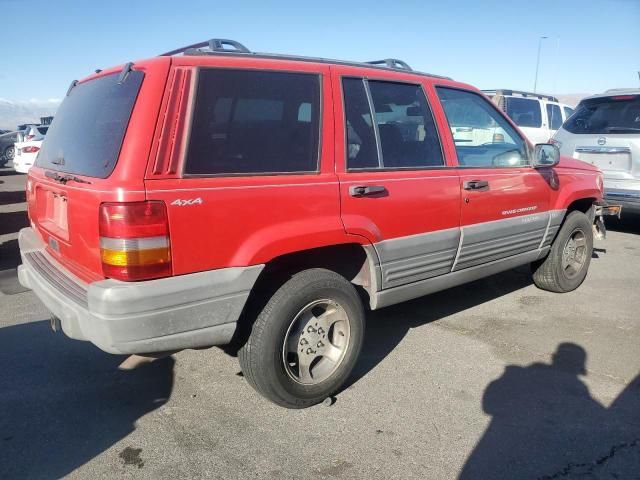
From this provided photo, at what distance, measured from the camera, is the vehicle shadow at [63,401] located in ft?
8.59

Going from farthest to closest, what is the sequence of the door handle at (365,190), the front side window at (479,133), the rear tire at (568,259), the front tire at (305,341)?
the rear tire at (568,259) → the front side window at (479,133) → the door handle at (365,190) → the front tire at (305,341)

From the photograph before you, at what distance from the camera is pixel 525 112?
12828 millimetres

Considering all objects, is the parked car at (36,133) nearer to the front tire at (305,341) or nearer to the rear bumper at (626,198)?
the rear bumper at (626,198)

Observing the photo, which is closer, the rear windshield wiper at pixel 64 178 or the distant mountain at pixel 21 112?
the rear windshield wiper at pixel 64 178

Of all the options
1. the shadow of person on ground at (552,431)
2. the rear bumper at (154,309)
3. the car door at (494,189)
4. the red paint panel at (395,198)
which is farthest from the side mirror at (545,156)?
the rear bumper at (154,309)

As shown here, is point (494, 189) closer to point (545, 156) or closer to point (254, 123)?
point (545, 156)

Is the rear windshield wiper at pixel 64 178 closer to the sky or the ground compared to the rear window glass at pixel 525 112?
closer to the ground

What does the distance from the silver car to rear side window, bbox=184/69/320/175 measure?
5.63 meters

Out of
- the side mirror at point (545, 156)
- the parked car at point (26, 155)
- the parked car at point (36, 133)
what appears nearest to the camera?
the side mirror at point (545, 156)

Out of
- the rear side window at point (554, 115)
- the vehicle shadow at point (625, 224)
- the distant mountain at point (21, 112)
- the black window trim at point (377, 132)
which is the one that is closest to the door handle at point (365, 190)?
the black window trim at point (377, 132)

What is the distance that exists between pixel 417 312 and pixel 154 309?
283 centimetres

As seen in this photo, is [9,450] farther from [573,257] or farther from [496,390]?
[573,257]

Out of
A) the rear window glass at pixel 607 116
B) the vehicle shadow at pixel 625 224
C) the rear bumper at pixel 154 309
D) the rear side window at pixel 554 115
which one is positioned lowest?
the vehicle shadow at pixel 625 224

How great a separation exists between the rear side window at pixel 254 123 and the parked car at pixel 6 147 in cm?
2141
